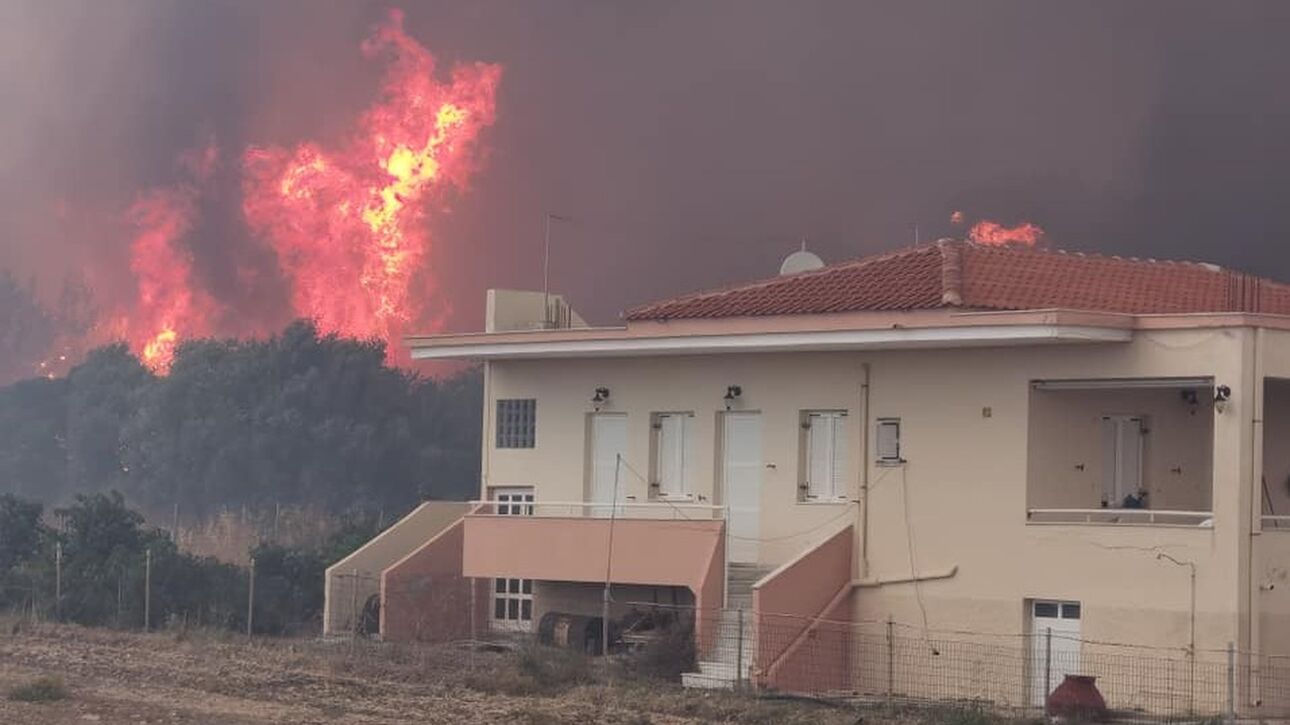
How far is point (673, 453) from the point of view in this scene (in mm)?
37094

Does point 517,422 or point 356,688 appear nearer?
point 356,688

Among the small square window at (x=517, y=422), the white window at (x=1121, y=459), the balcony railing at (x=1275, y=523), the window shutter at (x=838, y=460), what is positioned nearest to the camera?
the balcony railing at (x=1275, y=523)

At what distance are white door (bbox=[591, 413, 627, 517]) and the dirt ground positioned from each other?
383cm

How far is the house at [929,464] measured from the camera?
2955 centimetres

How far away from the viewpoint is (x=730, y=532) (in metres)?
35.9

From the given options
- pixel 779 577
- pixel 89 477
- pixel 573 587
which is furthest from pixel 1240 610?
pixel 89 477

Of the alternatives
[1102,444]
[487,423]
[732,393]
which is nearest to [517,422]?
[487,423]

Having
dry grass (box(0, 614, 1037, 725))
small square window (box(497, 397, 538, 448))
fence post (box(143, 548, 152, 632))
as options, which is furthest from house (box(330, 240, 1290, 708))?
fence post (box(143, 548, 152, 632))

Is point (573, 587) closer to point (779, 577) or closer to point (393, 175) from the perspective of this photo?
point (779, 577)

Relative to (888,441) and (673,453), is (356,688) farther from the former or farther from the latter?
(888,441)

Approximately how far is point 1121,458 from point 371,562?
51.2 feet

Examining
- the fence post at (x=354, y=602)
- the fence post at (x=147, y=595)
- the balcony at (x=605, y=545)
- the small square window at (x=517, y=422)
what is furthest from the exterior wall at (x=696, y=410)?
the fence post at (x=147, y=595)

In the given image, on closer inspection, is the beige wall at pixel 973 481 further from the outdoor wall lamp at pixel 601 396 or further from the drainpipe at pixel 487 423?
the drainpipe at pixel 487 423

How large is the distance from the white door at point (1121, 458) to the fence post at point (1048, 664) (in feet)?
9.86
